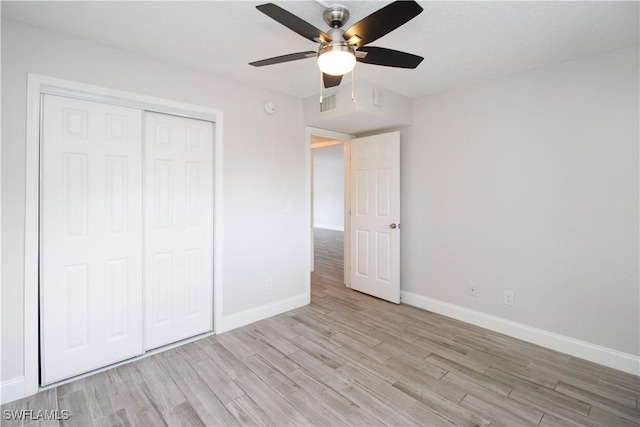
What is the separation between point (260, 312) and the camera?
3.36 metres

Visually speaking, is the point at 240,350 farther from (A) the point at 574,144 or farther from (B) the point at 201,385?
(A) the point at 574,144

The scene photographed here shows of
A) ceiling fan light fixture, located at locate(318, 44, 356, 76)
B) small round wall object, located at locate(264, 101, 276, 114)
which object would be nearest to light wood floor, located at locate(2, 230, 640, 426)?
ceiling fan light fixture, located at locate(318, 44, 356, 76)

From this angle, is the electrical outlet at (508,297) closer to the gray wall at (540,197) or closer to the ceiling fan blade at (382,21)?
the gray wall at (540,197)

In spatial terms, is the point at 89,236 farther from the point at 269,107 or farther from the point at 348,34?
the point at 348,34

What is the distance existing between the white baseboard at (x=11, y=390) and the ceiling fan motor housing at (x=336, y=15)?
122 inches

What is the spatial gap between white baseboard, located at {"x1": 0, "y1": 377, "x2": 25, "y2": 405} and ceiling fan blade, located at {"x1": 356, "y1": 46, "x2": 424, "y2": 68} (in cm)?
310

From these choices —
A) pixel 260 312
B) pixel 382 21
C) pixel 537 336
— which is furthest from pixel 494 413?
pixel 382 21

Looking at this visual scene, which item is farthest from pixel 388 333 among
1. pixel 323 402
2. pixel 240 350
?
pixel 240 350

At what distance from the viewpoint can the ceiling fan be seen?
4.66 feet

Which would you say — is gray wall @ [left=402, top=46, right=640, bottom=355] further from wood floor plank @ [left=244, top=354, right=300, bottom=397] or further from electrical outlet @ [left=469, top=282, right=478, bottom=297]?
wood floor plank @ [left=244, top=354, right=300, bottom=397]

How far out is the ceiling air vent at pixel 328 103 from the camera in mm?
3279

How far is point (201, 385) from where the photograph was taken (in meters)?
2.21

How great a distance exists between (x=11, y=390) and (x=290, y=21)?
2.90 m

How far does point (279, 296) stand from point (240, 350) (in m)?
0.92
